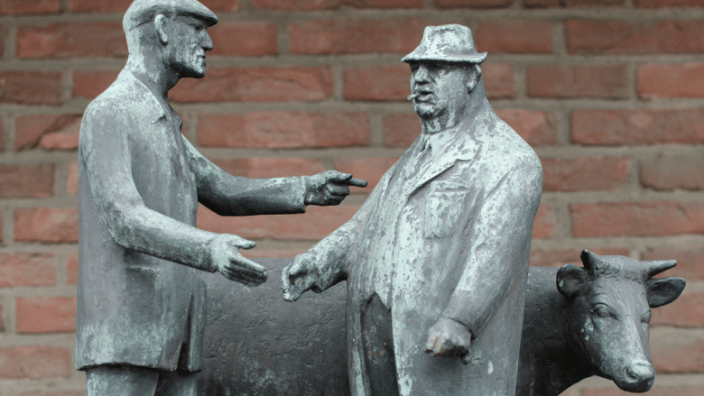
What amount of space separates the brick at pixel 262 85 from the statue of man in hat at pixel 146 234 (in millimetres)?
1060

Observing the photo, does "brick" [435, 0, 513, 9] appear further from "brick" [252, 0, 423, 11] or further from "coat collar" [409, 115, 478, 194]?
"coat collar" [409, 115, 478, 194]

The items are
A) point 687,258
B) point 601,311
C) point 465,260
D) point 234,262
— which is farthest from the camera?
point 687,258

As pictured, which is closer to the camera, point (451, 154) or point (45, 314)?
point (451, 154)

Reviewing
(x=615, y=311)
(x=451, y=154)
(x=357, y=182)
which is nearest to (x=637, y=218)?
(x=615, y=311)

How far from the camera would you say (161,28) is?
5.84 ft

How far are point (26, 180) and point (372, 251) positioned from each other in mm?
1496

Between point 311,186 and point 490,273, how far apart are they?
504 mm

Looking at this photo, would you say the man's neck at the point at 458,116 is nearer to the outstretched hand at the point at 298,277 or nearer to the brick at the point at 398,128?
the outstretched hand at the point at 298,277

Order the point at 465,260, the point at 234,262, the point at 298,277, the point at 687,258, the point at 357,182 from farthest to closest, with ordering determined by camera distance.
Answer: the point at 687,258
the point at 357,182
the point at 298,277
the point at 465,260
the point at 234,262

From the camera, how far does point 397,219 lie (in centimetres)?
176

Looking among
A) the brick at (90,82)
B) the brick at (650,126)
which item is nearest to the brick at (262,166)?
the brick at (90,82)

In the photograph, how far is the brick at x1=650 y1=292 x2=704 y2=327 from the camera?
2859mm

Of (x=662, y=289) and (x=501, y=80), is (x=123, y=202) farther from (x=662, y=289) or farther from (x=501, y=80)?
(x=501, y=80)

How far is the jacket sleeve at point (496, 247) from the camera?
1.63 meters
